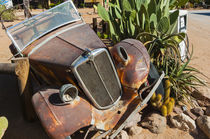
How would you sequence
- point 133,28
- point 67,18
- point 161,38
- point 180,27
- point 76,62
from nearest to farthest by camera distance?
point 76,62 < point 67,18 < point 161,38 < point 133,28 < point 180,27

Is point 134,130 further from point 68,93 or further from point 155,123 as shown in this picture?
point 68,93

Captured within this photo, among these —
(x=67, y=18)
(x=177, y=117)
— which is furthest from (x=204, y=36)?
(x=67, y=18)

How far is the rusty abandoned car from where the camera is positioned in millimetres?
1997

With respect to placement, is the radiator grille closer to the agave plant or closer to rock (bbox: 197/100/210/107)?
the agave plant

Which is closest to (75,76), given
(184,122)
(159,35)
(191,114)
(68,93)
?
(68,93)

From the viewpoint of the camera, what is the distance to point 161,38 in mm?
3732

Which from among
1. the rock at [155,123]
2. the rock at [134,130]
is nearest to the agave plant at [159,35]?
the rock at [155,123]

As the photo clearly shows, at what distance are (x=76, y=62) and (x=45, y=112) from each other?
2.27 ft

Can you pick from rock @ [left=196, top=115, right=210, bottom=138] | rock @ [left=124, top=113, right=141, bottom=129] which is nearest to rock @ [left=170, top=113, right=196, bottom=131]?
rock @ [left=196, top=115, right=210, bottom=138]

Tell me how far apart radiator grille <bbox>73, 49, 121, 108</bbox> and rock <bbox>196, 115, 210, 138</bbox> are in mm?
1369

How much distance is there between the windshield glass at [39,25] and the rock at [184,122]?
8.34 feet

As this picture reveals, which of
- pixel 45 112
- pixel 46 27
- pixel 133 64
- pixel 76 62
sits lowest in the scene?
pixel 45 112

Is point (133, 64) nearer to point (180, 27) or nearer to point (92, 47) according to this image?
point (92, 47)

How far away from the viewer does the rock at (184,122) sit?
2.68 meters
